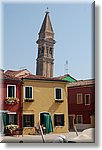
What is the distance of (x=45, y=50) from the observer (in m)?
2.04

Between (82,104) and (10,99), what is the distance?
20.0 inches

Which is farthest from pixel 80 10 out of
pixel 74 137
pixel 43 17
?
pixel 74 137

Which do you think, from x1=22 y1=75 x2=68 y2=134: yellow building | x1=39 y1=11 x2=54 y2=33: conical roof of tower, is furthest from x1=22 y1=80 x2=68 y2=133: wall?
x1=39 y1=11 x2=54 y2=33: conical roof of tower

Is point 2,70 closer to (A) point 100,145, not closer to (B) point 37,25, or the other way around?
(B) point 37,25

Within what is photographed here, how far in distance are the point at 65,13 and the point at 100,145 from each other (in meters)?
0.97

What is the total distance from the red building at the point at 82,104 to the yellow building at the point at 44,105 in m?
0.04

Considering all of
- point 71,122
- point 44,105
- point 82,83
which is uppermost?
point 82,83

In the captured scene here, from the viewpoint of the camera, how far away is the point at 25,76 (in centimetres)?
204

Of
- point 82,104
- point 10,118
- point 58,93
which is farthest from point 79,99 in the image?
point 10,118

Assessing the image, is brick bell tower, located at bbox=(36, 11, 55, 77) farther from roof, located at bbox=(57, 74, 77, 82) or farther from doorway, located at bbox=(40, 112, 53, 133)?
doorway, located at bbox=(40, 112, 53, 133)

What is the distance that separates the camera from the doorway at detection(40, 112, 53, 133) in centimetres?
203

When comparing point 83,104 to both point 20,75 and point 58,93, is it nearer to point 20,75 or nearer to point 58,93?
point 58,93

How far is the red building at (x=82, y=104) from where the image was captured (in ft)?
6.65

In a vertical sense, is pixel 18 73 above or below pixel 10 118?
above
